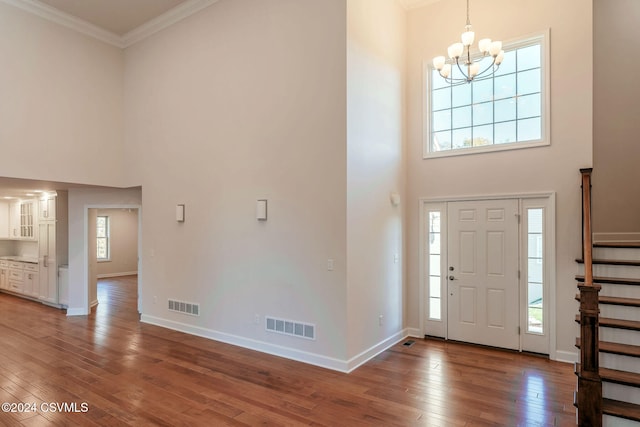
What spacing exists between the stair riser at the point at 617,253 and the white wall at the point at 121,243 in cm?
1243

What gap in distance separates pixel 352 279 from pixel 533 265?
2397 mm

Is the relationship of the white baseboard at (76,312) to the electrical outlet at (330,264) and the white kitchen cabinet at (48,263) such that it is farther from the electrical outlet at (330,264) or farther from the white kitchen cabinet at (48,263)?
the electrical outlet at (330,264)

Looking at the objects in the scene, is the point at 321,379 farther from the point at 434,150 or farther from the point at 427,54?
the point at 427,54

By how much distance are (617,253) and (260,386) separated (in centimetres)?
399

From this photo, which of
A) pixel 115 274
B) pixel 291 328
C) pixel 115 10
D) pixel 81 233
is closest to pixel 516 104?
pixel 291 328

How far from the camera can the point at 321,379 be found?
4.03 meters

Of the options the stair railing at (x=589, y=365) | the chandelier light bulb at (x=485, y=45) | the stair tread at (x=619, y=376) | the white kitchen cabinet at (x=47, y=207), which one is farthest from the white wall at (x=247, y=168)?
the white kitchen cabinet at (x=47, y=207)

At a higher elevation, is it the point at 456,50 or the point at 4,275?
the point at 456,50

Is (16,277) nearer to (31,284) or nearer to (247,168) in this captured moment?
(31,284)

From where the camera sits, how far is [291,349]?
15.3 ft

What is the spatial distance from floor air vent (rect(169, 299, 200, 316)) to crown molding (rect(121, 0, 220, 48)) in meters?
4.56

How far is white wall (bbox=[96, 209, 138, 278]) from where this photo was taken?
1235 cm

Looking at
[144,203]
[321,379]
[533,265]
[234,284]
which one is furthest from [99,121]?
[533,265]

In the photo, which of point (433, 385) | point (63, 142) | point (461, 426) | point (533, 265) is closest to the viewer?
point (461, 426)
